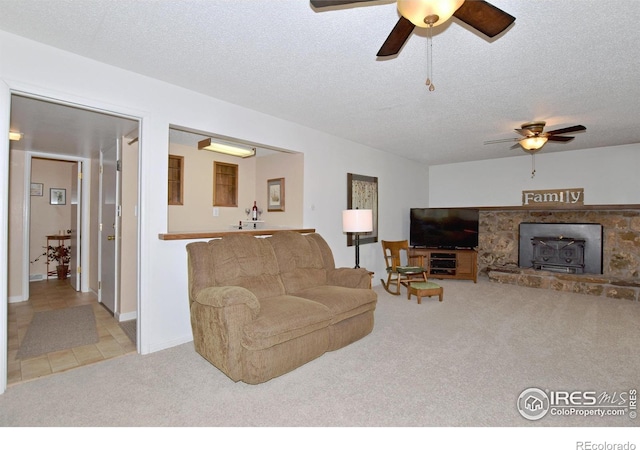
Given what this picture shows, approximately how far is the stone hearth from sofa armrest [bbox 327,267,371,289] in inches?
153

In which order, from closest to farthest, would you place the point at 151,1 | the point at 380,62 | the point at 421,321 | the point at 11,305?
the point at 151,1 → the point at 380,62 → the point at 421,321 → the point at 11,305

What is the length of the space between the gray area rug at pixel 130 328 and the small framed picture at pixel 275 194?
88.9 inches

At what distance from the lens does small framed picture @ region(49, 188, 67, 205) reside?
242 inches

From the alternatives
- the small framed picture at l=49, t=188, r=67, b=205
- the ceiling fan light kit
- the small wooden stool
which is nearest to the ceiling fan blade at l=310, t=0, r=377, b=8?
the ceiling fan light kit

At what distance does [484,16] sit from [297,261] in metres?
2.58

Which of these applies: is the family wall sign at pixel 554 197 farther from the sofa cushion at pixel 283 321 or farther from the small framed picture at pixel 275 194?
the sofa cushion at pixel 283 321

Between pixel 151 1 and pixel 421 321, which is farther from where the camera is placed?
pixel 421 321

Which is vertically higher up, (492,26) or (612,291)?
(492,26)

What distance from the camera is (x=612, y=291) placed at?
496 centimetres

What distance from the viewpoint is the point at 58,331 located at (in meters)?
3.36

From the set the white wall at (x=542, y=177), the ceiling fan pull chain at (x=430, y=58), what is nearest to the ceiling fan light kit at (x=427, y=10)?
the ceiling fan pull chain at (x=430, y=58)

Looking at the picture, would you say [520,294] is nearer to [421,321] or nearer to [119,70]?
[421,321]
